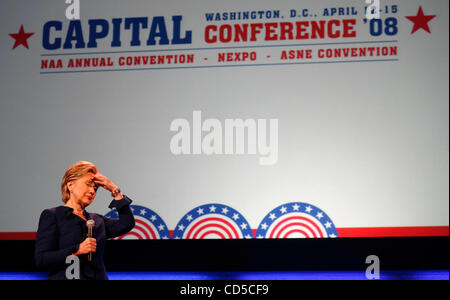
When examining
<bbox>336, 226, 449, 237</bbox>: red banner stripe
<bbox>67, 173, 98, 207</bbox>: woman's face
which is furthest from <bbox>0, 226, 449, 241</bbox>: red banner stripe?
<bbox>67, 173, 98, 207</bbox>: woman's face

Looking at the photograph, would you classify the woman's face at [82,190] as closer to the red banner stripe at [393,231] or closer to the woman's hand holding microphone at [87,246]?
the woman's hand holding microphone at [87,246]

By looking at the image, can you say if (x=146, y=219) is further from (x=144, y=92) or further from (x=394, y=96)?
(x=394, y=96)

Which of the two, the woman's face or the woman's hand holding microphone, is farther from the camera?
the woman's face

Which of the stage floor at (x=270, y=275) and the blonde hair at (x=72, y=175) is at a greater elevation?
the blonde hair at (x=72, y=175)

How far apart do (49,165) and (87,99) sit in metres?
0.62

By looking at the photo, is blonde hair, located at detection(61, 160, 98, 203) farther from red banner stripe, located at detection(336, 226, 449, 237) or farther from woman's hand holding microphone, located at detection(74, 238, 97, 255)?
red banner stripe, located at detection(336, 226, 449, 237)

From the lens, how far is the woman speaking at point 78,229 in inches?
77.1

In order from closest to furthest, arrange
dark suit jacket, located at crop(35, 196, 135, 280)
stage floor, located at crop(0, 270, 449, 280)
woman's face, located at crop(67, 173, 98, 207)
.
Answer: dark suit jacket, located at crop(35, 196, 135, 280) → woman's face, located at crop(67, 173, 98, 207) → stage floor, located at crop(0, 270, 449, 280)

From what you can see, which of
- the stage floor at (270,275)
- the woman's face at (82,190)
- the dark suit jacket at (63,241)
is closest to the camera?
the dark suit jacket at (63,241)

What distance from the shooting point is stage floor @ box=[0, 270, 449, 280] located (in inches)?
137

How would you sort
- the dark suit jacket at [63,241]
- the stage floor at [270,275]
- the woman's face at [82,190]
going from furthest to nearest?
the stage floor at [270,275] < the woman's face at [82,190] < the dark suit jacket at [63,241]

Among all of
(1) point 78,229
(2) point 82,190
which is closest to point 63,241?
(1) point 78,229

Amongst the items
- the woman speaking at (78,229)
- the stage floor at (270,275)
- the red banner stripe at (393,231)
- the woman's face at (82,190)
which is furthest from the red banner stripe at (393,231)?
the woman's face at (82,190)

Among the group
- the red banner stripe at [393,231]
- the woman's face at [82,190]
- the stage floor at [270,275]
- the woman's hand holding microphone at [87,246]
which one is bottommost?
the stage floor at [270,275]
